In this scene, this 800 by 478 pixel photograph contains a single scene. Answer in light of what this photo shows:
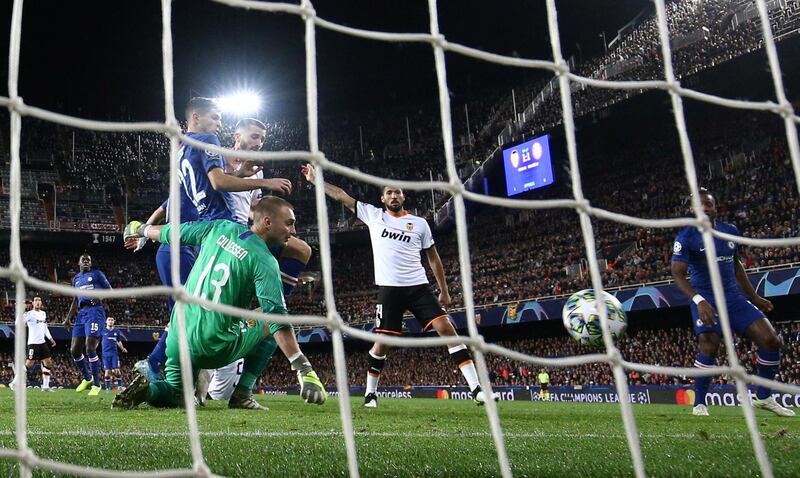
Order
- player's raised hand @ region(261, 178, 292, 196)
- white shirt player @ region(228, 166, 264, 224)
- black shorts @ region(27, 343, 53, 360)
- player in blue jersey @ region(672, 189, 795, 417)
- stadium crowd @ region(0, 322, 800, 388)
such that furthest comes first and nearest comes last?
stadium crowd @ region(0, 322, 800, 388), black shorts @ region(27, 343, 53, 360), player in blue jersey @ region(672, 189, 795, 417), white shirt player @ region(228, 166, 264, 224), player's raised hand @ region(261, 178, 292, 196)

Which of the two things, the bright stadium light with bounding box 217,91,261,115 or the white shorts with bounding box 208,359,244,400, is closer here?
the white shorts with bounding box 208,359,244,400

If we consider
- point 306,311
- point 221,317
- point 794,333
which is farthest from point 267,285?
point 306,311

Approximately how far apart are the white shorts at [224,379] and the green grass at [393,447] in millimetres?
1170

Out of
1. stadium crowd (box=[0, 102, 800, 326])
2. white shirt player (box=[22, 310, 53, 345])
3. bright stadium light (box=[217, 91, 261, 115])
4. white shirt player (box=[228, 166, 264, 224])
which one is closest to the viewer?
white shirt player (box=[228, 166, 264, 224])

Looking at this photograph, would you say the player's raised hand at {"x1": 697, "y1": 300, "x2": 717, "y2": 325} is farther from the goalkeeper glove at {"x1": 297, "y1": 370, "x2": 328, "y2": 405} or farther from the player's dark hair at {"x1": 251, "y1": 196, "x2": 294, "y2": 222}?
the player's dark hair at {"x1": 251, "y1": 196, "x2": 294, "y2": 222}

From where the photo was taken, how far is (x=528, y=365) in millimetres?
17625

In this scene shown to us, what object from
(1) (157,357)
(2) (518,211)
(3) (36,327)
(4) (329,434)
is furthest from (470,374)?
(2) (518,211)

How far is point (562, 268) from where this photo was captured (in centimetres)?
2008

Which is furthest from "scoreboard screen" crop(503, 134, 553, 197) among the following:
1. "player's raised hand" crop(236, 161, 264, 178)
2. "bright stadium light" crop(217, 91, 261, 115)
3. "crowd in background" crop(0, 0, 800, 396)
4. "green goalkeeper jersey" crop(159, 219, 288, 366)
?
"green goalkeeper jersey" crop(159, 219, 288, 366)

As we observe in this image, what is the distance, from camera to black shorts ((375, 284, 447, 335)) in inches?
212

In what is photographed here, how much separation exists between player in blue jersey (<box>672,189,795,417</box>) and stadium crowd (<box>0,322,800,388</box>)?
5.70 meters

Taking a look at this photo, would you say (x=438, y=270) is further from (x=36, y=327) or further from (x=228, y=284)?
(x=36, y=327)

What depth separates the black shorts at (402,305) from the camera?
5379 millimetres

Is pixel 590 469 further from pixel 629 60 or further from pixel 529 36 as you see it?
pixel 529 36
